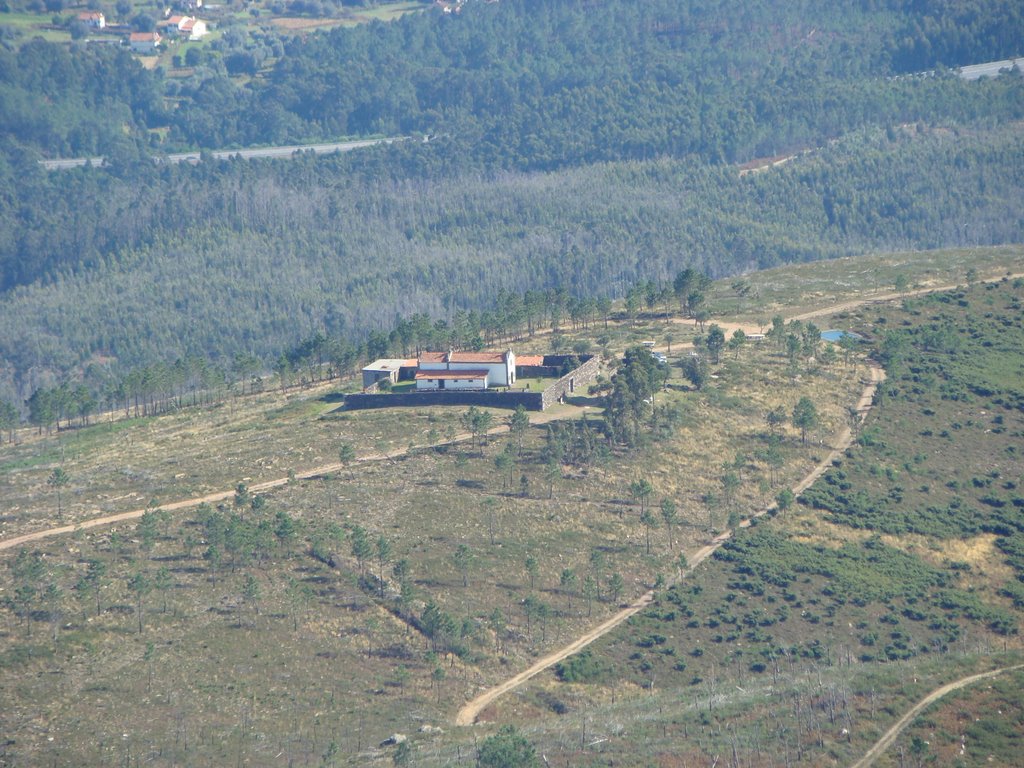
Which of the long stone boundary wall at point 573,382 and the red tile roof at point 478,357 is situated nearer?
the long stone boundary wall at point 573,382

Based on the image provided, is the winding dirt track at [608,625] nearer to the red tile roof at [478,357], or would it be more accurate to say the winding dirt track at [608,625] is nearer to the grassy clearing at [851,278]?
the red tile roof at [478,357]

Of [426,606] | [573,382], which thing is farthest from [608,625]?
[573,382]

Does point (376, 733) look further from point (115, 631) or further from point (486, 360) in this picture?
point (486, 360)

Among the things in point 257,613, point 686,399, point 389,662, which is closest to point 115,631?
point 257,613

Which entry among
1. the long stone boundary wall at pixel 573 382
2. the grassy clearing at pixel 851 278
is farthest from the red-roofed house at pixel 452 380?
the grassy clearing at pixel 851 278

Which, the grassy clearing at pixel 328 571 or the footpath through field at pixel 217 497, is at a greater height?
the footpath through field at pixel 217 497

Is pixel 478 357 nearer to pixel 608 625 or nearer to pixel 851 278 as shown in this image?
pixel 608 625
